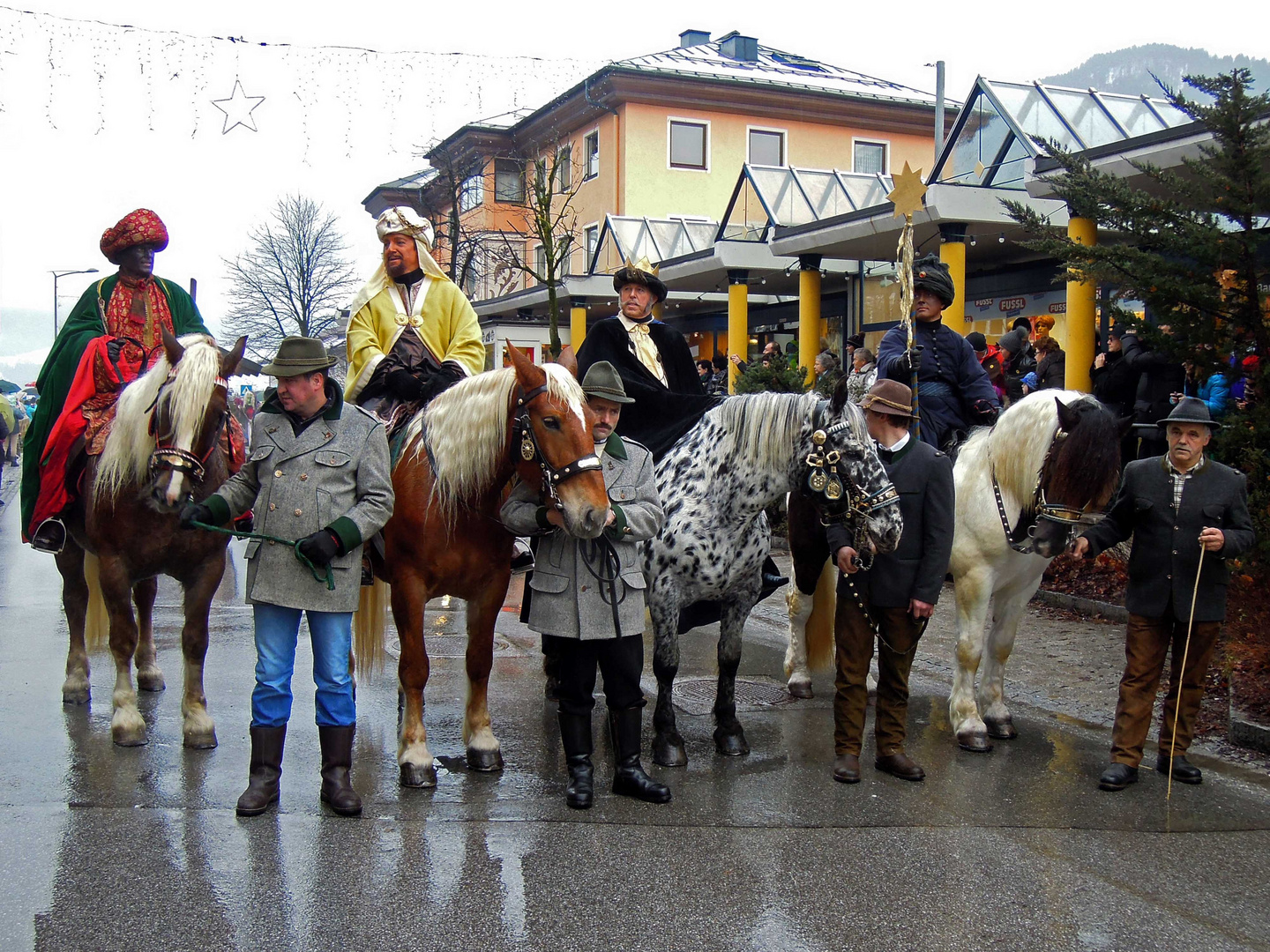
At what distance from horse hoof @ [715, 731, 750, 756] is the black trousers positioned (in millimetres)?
838

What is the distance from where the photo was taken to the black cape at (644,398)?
6.07 meters

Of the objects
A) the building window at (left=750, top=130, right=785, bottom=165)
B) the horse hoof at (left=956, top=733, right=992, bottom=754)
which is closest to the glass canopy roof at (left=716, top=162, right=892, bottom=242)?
the building window at (left=750, top=130, right=785, bottom=165)

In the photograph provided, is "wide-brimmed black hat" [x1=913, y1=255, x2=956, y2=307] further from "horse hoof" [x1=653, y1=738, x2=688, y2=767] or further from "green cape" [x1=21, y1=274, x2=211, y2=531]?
"green cape" [x1=21, y1=274, x2=211, y2=531]

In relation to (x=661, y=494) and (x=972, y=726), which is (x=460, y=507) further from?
(x=972, y=726)

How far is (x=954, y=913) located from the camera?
12.3 ft

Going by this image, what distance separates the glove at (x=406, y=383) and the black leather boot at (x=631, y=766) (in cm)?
194

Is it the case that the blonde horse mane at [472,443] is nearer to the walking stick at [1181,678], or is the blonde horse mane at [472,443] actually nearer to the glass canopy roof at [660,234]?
the walking stick at [1181,678]

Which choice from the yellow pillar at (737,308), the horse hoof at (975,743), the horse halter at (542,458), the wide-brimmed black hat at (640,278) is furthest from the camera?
the yellow pillar at (737,308)

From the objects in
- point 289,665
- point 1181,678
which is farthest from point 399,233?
point 1181,678

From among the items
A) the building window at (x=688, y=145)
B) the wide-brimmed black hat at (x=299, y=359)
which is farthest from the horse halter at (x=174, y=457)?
the building window at (x=688, y=145)

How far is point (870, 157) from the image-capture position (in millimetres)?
37656

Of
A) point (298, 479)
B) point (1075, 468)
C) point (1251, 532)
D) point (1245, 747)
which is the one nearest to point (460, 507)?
point (298, 479)

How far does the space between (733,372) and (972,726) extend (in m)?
12.3

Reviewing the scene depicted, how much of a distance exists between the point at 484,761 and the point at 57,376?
3.27m
